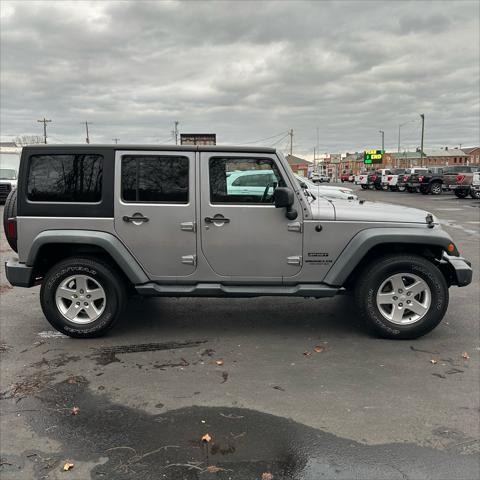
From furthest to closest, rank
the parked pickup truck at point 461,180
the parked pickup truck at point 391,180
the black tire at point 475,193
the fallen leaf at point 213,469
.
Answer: the parked pickup truck at point 391,180
the parked pickup truck at point 461,180
the black tire at point 475,193
the fallen leaf at point 213,469

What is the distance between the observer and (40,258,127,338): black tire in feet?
14.9

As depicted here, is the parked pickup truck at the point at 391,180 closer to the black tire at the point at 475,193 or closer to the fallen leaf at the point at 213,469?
the black tire at the point at 475,193

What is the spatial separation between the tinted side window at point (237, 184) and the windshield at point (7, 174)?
1922 cm

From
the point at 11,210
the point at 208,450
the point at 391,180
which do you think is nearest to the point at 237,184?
the point at 11,210

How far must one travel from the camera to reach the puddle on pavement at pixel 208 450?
8.68 feet

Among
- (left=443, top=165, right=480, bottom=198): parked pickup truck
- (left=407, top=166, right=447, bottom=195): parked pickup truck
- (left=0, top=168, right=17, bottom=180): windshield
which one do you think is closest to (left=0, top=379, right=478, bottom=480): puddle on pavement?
(left=0, top=168, right=17, bottom=180): windshield

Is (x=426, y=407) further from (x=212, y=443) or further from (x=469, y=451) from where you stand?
(x=212, y=443)

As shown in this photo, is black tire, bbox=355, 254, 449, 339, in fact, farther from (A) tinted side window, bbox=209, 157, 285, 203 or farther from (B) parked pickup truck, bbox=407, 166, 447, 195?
(B) parked pickup truck, bbox=407, 166, 447, 195

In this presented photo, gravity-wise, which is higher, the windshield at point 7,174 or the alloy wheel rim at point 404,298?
the windshield at point 7,174

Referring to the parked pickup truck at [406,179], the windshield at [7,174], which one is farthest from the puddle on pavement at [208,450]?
the parked pickup truck at [406,179]

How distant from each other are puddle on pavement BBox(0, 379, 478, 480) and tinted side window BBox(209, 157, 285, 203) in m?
2.00

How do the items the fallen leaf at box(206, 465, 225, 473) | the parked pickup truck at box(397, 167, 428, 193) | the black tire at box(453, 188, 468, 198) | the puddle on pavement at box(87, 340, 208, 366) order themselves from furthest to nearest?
the parked pickup truck at box(397, 167, 428, 193), the black tire at box(453, 188, 468, 198), the puddle on pavement at box(87, 340, 208, 366), the fallen leaf at box(206, 465, 225, 473)

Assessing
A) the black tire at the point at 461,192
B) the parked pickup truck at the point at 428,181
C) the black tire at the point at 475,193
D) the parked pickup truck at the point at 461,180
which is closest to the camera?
the black tire at the point at 475,193

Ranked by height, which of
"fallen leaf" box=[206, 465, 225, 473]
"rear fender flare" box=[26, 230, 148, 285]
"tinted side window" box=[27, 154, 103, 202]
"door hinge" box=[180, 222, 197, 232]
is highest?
"tinted side window" box=[27, 154, 103, 202]
